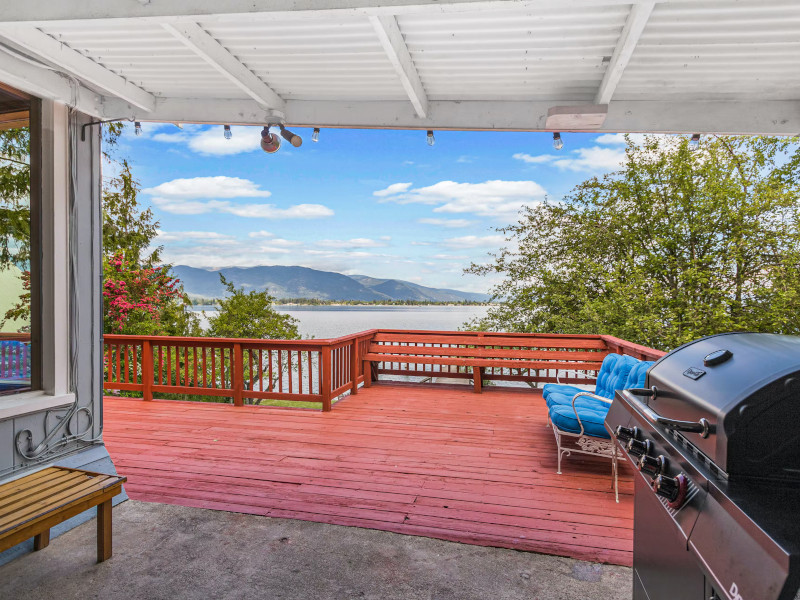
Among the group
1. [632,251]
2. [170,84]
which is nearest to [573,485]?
[170,84]

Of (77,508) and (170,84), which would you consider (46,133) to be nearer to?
(170,84)

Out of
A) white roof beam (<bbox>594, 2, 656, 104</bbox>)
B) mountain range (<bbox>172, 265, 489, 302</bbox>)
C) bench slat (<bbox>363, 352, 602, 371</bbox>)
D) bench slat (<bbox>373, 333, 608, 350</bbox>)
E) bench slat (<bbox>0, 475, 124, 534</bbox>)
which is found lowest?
bench slat (<bbox>0, 475, 124, 534</bbox>)

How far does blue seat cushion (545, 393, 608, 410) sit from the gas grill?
2.05 metres

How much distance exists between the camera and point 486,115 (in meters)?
2.68

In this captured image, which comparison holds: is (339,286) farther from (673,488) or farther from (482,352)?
(673,488)

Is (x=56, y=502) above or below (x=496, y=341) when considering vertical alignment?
below

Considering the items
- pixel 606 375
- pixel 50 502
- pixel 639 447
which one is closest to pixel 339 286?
pixel 606 375

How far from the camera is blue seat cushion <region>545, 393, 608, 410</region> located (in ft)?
11.2

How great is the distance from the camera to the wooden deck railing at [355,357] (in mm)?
5051

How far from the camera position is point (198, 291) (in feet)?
33.8

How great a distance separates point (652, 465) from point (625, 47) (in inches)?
66.2

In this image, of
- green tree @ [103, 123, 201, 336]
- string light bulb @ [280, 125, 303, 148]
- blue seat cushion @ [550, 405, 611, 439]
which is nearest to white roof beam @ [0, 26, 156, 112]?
string light bulb @ [280, 125, 303, 148]

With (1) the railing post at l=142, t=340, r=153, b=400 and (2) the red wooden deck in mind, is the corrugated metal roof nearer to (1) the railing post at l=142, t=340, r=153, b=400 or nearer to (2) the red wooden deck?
(2) the red wooden deck

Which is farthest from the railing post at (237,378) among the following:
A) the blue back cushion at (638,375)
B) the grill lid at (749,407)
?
the grill lid at (749,407)
